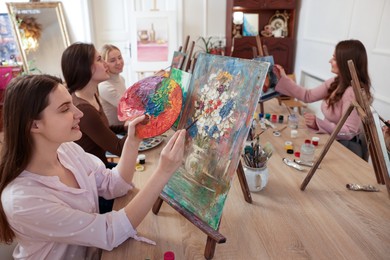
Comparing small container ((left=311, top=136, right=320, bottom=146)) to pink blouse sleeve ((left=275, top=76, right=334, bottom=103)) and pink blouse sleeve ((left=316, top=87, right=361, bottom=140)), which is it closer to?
pink blouse sleeve ((left=316, top=87, right=361, bottom=140))

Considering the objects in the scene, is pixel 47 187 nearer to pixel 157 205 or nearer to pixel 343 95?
pixel 157 205

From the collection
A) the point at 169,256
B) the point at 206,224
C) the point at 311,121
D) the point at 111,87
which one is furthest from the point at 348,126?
the point at 111,87

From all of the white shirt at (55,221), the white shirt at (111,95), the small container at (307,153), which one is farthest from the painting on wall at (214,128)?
the white shirt at (111,95)

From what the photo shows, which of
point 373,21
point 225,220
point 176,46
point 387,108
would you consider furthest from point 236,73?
point 176,46

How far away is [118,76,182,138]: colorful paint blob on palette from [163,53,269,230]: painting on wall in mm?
95

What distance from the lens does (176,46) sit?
14.2 feet

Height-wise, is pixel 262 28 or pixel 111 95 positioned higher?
pixel 262 28

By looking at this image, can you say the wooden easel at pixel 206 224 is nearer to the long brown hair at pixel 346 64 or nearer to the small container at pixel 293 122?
the small container at pixel 293 122

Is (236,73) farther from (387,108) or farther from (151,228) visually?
(387,108)

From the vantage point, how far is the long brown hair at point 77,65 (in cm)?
161

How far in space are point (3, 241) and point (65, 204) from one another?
0.23 m

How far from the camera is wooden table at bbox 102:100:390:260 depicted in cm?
96

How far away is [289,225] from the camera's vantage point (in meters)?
1.08

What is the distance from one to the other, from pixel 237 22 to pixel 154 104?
3.51 meters
